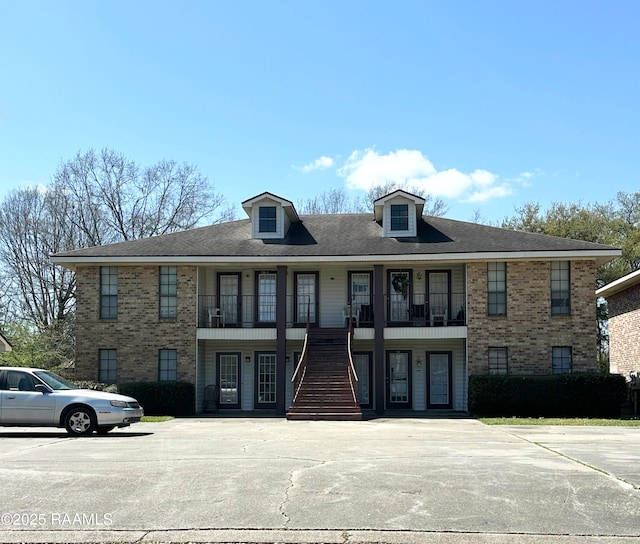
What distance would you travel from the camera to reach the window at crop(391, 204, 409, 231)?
1189 inches

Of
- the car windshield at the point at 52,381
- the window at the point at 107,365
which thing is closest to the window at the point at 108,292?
the window at the point at 107,365

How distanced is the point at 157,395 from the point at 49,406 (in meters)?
9.65

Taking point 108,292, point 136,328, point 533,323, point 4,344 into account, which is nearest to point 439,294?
point 533,323

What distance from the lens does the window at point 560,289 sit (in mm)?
27547

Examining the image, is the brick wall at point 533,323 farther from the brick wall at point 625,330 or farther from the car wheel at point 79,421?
the car wheel at point 79,421

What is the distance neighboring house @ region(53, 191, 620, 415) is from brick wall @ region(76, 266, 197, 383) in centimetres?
4

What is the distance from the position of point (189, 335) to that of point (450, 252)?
9777mm

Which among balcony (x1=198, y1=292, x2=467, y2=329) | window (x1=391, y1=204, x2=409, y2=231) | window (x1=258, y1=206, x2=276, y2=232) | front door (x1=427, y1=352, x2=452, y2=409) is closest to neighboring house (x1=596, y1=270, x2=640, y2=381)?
balcony (x1=198, y1=292, x2=467, y2=329)

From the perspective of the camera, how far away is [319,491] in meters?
9.67

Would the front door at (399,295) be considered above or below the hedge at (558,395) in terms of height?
above

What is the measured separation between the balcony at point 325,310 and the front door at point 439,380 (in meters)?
1.37

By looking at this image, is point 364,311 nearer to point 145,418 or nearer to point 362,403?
Answer: point 362,403

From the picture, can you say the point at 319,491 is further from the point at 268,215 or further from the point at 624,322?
the point at 624,322

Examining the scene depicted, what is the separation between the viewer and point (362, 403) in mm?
29984
